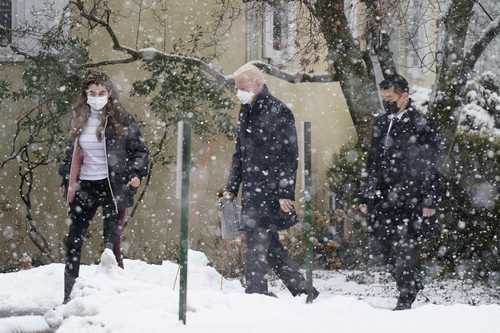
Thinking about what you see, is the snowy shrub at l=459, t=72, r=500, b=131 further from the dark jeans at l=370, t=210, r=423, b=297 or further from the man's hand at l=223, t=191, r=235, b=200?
the man's hand at l=223, t=191, r=235, b=200

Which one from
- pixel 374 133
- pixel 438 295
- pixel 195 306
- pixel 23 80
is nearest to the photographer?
pixel 195 306

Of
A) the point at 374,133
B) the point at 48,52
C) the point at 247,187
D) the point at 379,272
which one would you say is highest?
the point at 48,52

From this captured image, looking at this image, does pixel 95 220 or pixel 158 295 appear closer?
pixel 158 295

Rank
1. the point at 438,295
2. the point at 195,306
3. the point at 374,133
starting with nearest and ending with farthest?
the point at 195,306 → the point at 374,133 → the point at 438,295

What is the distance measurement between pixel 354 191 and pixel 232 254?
1902mm

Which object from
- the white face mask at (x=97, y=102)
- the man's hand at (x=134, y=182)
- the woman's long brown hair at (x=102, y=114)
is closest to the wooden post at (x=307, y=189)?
the man's hand at (x=134, y=182)

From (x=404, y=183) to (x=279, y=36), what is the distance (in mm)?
6212

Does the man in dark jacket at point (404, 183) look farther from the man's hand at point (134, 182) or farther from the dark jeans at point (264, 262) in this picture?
the man's hand at point (134, 182)

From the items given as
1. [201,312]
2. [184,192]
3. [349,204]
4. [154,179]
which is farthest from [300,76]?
[184,192]

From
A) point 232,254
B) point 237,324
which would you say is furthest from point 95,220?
point 237,324

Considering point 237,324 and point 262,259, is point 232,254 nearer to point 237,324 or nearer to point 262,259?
point 262,259

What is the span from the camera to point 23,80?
1050 cm

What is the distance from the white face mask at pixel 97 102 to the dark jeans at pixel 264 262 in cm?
169

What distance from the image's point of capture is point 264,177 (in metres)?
6.45
